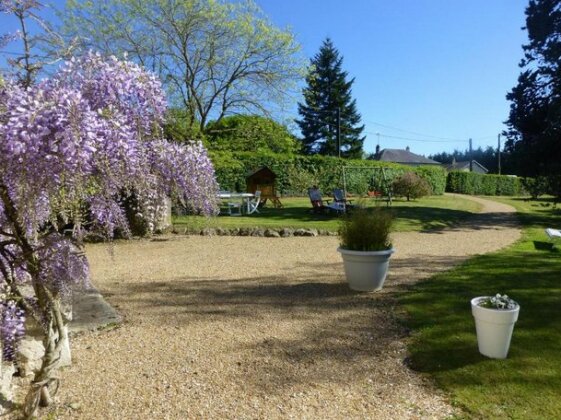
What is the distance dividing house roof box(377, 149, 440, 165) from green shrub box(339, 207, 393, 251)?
63637 millimetres

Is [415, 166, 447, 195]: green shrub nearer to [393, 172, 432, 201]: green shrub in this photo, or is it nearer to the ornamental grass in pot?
[393, 172, 432, 201]: green shrub

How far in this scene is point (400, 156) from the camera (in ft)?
227

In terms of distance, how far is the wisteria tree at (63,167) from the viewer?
1.95 m

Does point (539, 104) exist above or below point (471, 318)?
above

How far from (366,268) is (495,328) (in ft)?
7.58

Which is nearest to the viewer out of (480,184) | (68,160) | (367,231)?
(68,160)

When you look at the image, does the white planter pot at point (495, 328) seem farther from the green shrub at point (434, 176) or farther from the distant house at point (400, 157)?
the distant house at point (400, 157)

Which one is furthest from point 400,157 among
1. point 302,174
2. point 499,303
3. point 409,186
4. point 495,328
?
point 495,328

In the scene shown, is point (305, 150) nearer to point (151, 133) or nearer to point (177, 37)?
point (177, 37)

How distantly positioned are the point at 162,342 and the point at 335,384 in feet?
5.86

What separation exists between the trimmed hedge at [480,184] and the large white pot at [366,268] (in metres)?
38.9

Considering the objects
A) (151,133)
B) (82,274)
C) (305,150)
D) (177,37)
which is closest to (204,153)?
(151,133)

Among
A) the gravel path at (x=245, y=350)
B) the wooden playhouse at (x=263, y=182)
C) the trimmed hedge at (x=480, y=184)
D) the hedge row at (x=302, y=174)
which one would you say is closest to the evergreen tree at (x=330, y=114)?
the trimmed hedge at (x=480, y=184)

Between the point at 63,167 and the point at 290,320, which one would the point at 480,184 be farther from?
the point at 63,167
